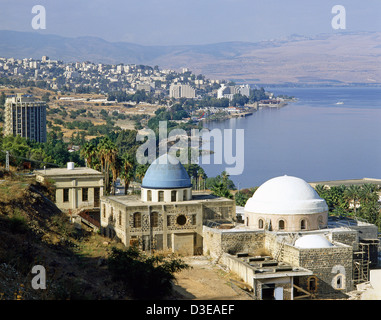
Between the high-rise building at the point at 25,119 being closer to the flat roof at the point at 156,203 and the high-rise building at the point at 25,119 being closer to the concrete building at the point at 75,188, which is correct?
the concrete building at the point at 75,188

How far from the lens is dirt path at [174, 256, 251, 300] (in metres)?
24.4

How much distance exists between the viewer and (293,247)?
2741 cm

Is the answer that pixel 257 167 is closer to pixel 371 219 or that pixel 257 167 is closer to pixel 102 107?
pixel 371 219

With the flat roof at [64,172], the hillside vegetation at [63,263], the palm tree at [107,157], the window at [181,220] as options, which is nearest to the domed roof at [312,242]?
the window at [181,220]

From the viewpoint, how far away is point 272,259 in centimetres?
2850

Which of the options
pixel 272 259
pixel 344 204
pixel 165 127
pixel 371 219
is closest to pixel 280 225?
pixel 272 259

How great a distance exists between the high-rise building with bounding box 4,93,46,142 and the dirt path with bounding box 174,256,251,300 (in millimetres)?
83780

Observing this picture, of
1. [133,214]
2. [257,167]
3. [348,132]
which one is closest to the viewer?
[133,214]

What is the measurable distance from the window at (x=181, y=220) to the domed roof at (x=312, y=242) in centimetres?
552

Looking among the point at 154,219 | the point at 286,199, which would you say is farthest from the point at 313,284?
the point at 154,219

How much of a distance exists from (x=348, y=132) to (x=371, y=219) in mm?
122575

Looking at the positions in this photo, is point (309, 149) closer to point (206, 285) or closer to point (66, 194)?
point (66, 194)

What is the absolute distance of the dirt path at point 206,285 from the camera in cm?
2444

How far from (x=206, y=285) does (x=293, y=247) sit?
3831mm
